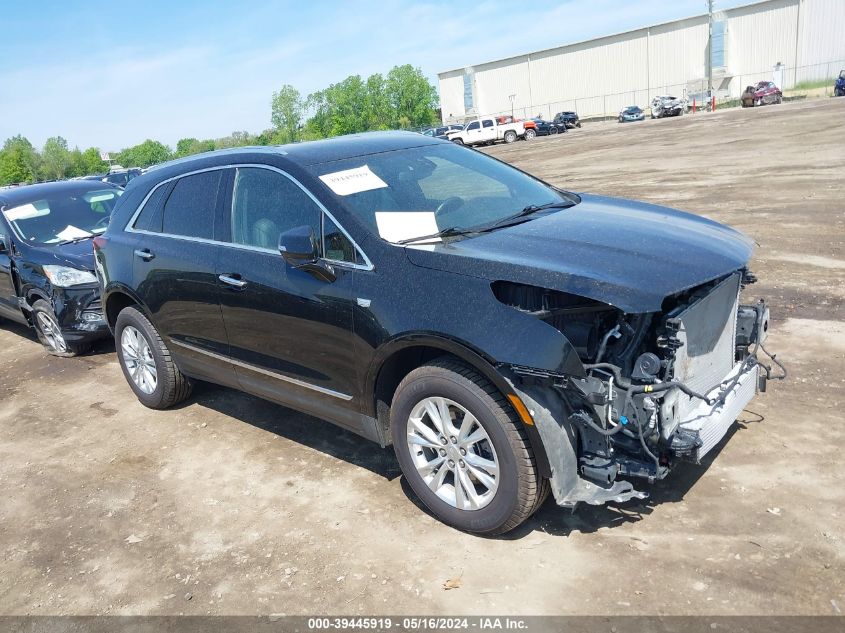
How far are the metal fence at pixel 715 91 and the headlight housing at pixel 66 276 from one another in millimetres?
55628

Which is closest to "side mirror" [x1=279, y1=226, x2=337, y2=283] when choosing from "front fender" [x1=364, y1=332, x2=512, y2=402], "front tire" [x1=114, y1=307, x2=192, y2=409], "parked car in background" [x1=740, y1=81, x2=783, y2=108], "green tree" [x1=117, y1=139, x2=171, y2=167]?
"front fender" [x1=364, y1=332, x2=512, y2=402]

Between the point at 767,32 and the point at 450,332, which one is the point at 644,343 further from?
the point at 767,32

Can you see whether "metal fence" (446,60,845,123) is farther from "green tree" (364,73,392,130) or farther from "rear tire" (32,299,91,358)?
"rear tire" (32,299,91,358)

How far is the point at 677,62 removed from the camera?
67438mm

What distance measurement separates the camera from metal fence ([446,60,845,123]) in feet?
193

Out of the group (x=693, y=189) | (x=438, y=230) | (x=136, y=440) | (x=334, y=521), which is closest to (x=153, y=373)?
(x=136, y=440)

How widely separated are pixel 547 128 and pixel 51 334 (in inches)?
1862

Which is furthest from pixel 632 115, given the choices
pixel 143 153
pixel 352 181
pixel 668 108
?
pixel 143 153

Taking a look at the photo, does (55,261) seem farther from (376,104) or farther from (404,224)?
(376,104)

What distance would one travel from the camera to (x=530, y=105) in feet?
258

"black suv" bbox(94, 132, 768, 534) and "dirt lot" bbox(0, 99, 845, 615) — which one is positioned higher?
"black suv" bbox(94, 132, 768, 534)

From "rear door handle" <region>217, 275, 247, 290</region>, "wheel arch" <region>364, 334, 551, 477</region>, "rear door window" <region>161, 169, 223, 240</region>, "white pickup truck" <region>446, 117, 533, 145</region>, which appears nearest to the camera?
"wheel arch" <region>364, 334, 551, 477</region>

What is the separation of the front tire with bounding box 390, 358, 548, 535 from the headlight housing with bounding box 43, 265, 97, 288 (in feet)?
16.3

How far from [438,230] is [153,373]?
3.02 meters
